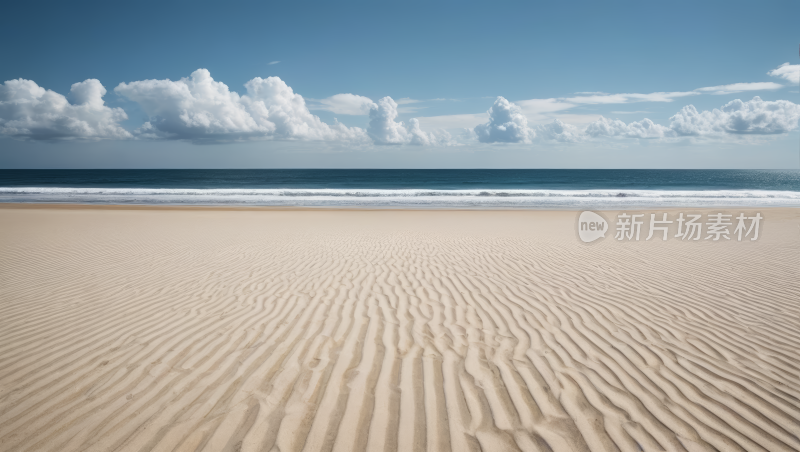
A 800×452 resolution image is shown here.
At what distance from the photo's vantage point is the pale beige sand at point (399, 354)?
2.77 m

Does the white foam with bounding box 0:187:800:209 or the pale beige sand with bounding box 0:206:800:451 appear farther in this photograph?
the white foam with bounding box 0:187:800:209

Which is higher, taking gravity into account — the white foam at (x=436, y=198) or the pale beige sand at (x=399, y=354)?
the pale beige sand at (x=399, y=354)

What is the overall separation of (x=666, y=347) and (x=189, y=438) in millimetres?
4887

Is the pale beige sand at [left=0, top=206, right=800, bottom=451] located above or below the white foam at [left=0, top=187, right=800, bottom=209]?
above

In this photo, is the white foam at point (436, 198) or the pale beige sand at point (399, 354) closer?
the pale beige sand at point (399, 354)

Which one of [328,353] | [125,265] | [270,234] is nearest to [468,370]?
[328,353]

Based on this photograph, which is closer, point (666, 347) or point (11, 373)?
point (11, 373)

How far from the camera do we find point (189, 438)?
8.79 ft

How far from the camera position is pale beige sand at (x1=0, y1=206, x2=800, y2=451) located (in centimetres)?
277

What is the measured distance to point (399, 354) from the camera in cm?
395

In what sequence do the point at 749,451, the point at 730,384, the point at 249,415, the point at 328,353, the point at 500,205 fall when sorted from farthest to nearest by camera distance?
the point at 500,205
the point at 328,353
the point at 730,384
the point at 249,415
the point at 749,451

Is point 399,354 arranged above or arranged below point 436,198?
above

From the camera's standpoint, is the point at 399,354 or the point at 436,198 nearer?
the point at 399,354

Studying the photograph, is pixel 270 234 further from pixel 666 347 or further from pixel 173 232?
pixel 666 347
